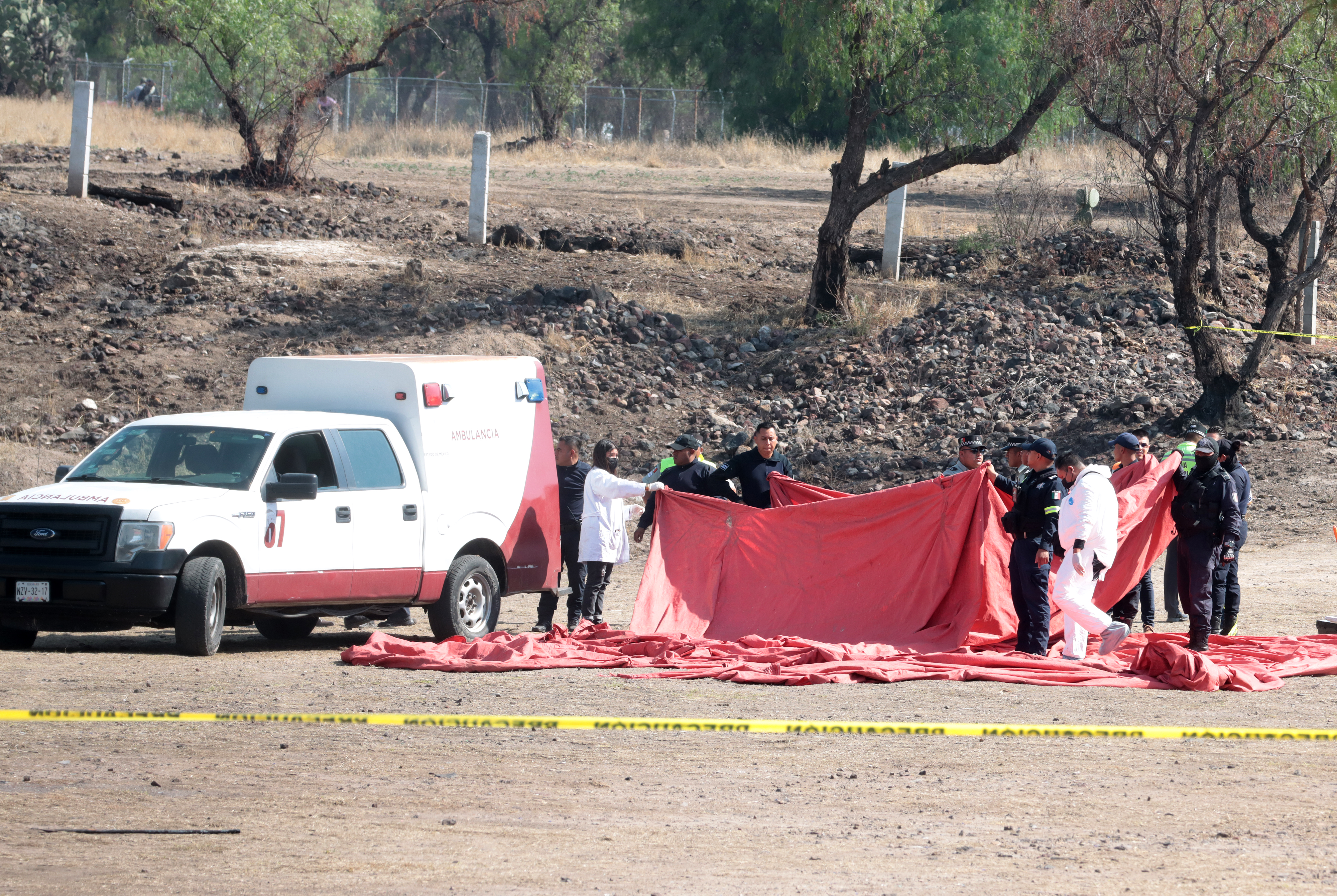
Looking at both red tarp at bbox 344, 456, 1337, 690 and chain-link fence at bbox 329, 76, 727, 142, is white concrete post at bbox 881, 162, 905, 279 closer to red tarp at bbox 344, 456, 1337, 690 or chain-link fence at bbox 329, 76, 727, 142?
red tarp at bbox 344, 456, 1337, 690

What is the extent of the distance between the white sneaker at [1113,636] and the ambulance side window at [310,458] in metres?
5.94

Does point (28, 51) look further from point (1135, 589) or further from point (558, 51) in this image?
point (1135, 589)

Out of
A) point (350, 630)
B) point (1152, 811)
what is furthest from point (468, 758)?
point (350, 630)

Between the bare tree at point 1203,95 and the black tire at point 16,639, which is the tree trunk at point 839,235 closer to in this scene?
the bare tree at point 1203,95

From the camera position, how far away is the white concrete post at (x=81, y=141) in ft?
79.4

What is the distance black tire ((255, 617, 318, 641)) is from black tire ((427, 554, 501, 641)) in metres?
1.11

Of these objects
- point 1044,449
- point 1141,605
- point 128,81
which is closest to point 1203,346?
point 1141,605

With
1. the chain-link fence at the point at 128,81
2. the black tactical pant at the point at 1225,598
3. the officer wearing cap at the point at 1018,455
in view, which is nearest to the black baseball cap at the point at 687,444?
the officer wearing cap at the point at 1018,455

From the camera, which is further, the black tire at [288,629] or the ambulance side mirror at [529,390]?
the ambulance side mirror at [529,390]

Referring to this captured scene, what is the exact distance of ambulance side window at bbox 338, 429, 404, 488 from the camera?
11.7 metres

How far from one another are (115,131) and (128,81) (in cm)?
1422

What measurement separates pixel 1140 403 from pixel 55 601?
1678 centimetres

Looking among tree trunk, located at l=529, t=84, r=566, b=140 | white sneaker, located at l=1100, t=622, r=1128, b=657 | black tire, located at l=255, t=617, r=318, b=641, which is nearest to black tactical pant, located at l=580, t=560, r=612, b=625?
black tire, located at l=255, t=617, r=318, b=641

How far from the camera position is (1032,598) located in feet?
36.0
